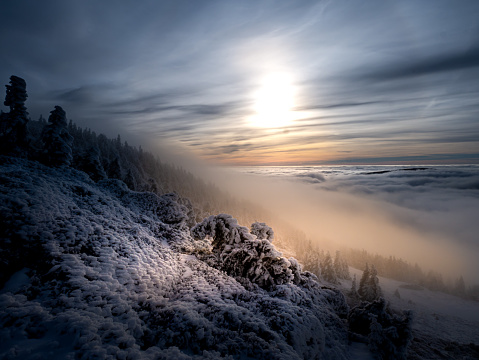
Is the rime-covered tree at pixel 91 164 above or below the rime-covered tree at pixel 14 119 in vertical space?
below

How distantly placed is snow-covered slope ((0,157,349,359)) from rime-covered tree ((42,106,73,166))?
1465cm

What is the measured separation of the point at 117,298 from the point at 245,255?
9.27 metres

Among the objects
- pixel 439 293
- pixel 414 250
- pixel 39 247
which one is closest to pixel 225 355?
pixel 39 247

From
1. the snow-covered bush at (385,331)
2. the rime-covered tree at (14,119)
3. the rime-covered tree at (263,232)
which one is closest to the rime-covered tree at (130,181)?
the rime-covered tree at (14,119)

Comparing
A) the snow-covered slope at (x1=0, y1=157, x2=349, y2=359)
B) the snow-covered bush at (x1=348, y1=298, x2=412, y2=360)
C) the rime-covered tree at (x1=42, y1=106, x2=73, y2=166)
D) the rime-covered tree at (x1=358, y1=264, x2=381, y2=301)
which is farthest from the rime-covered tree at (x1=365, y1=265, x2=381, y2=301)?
the rime-covered tree at (x1=42, y1=106, x2=73, y2=166)

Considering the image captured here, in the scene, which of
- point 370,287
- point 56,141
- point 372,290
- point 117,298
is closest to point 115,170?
point 56,141

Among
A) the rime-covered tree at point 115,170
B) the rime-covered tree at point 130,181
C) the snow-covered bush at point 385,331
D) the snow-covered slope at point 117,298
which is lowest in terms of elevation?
the snow-covered bush at point 385,331

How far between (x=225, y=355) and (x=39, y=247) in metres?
10.8

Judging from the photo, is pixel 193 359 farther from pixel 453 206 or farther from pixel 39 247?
pixel 453 206

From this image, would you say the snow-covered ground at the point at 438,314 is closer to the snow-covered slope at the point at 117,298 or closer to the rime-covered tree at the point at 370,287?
the rime-covered tree at the point at 370,287

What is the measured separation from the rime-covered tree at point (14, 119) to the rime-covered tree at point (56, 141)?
8.63 ft

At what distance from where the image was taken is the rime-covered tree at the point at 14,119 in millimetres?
28156

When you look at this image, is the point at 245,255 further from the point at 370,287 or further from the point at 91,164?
the point at 370,287

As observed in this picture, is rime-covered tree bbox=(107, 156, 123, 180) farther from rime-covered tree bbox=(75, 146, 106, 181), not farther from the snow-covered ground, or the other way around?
the snow-covered ground
